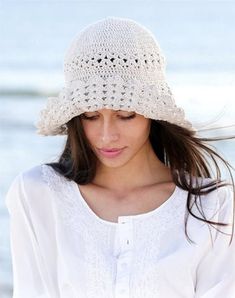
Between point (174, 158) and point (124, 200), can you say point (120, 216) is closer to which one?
point (124, 200)

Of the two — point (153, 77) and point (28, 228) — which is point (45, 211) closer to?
point (28, 228)

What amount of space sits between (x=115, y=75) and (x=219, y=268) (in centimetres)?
73

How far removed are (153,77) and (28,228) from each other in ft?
2.18

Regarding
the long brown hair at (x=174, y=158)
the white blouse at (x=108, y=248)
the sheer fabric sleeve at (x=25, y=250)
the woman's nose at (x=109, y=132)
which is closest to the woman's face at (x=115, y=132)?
the woman's nose at (x=109, y=132)

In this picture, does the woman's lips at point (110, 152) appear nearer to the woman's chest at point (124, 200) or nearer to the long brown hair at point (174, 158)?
the long brown hair at point (174, 158)

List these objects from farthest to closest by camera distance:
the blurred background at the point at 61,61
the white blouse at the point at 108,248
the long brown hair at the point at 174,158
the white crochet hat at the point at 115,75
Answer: the blurred background at the point at 61,61 < the long brown hair at the point at 174,158 < the white blouse at the point at 108,248 < the white crochet hat at the point at 115,75

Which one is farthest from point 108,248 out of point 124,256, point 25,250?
point 25,250

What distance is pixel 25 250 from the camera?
370cm

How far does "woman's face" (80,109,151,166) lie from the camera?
11.2 feet

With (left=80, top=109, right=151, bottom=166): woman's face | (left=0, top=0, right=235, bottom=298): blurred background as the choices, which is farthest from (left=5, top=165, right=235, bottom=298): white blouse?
(left=0, top=0, right=235, bottom=298): blurred background

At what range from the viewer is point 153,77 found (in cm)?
349

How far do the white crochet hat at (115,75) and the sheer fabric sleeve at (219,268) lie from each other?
397mm

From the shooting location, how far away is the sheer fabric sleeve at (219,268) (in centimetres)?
362

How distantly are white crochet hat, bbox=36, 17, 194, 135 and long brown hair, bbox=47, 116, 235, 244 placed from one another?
5.7 inches
